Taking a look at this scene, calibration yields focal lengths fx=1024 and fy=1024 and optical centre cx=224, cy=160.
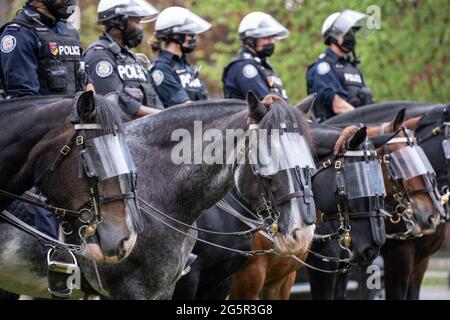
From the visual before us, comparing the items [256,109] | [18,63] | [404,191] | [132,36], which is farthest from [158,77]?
[256,109]

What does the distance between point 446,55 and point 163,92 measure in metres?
10.5

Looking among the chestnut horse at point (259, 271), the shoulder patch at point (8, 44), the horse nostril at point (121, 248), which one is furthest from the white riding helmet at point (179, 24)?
the horse nostril at point (121, 248)

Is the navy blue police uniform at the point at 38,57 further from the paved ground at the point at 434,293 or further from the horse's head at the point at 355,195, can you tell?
the paved ground at the point at 434,293

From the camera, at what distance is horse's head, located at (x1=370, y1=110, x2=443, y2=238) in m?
9.82

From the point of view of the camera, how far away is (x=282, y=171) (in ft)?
23.1

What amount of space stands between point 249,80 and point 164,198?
10.4 feet

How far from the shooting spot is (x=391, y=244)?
10.7 m

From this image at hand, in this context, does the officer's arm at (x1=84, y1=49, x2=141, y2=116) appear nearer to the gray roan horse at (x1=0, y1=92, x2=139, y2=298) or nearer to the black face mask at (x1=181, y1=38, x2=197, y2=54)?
the black face mask at (x1=181, y1=38, x2=197, y2=54)

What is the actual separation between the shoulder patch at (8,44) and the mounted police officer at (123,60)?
1471 millimetres

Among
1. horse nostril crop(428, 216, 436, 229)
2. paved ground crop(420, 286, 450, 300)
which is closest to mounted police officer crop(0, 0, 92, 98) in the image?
horse nostril crop(428, 216, 436, 229)

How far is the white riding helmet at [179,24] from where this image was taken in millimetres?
10641

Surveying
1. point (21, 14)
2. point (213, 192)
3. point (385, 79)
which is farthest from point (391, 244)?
point (385, 79)

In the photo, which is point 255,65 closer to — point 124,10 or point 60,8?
point 124,10
